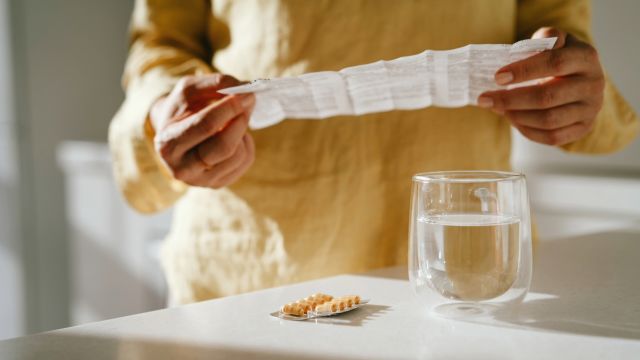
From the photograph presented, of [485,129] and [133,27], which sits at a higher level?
[133,27]

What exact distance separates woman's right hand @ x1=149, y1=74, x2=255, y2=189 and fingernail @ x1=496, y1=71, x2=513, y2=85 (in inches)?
9.1

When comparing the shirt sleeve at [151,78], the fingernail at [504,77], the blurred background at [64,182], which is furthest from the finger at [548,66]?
the blurred background at [64,182]

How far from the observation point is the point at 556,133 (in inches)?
31.8

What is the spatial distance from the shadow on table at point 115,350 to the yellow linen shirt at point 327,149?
398 mm

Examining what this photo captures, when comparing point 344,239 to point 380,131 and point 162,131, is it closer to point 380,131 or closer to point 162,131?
point 380,131

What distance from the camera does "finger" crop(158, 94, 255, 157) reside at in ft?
2.39

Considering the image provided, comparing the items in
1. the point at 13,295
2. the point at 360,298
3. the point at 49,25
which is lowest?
the point at 13,295

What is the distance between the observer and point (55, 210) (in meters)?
2.42

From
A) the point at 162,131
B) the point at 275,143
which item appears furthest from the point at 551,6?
the point at 162,131

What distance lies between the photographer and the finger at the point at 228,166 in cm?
78

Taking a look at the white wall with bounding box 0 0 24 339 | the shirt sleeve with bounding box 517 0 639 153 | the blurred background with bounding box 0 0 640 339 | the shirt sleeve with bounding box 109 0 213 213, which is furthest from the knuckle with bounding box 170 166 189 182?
the white wall with bounding box 0 0 24 339

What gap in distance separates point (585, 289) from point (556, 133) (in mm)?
211

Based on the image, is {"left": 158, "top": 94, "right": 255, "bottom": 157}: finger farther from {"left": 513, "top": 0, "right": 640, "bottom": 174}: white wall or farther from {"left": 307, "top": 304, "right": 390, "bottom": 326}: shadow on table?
{"left": 513, "top": 0, "right": 640, "bottom": 174}: white wall

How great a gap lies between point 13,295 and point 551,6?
1926 mm
